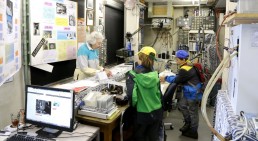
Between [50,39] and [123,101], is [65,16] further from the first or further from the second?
[123,101]

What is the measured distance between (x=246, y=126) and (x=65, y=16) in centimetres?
318

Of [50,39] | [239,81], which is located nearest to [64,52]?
[50,39]

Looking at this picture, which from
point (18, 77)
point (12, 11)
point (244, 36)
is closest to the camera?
point (244, 36)

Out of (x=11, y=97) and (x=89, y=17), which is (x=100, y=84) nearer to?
(x=11, y=97)

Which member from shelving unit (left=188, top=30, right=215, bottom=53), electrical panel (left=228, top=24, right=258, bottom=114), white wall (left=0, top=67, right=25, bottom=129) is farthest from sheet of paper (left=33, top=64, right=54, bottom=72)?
shelving unit (left=188, top=30, right=215, bottom=53)

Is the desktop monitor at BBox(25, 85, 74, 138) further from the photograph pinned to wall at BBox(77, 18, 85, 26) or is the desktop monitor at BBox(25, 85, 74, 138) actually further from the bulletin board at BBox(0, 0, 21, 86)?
the photograph pinned to wall at BBox(77, 18, 85, 26)

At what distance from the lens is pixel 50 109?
77.5 inches

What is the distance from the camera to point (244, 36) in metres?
1.48

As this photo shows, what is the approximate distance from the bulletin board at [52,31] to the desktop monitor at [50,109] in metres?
1.16

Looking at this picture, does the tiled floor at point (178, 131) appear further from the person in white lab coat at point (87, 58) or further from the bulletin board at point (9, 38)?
the bulletin board at point (9, 38)

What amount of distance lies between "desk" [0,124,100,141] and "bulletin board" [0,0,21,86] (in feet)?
2.02

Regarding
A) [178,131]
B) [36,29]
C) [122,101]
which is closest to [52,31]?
[36,29]

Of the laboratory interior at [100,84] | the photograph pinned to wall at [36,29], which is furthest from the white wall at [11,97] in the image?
the photograph pinned to wall at [36,29]

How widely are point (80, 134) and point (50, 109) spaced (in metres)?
0.33
